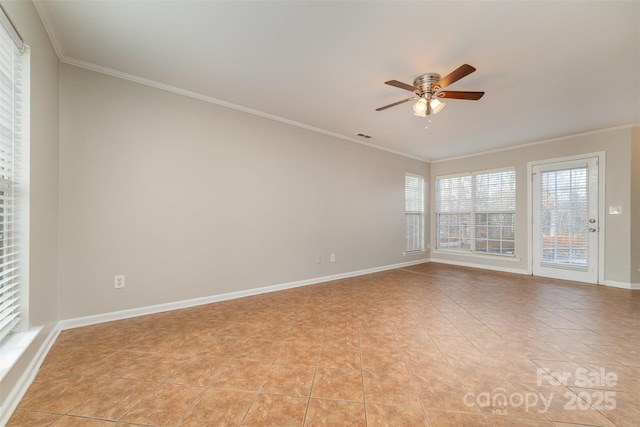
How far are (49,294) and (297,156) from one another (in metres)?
3.08

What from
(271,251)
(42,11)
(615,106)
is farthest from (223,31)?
(615,106)

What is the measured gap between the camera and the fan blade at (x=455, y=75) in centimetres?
197

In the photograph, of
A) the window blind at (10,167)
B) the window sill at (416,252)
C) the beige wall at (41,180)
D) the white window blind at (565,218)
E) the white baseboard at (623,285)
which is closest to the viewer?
the window blind at (10,167)

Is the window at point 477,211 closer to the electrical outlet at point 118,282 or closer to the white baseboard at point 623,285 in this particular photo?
the white baseboard at point 623,285

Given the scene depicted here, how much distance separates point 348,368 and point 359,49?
2571 mm

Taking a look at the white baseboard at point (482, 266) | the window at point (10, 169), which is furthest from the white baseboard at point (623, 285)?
the window at point (10, 169)

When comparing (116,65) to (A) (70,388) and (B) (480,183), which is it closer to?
(A) (70,388)

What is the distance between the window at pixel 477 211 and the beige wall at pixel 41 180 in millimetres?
6605

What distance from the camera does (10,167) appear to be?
1608 mm

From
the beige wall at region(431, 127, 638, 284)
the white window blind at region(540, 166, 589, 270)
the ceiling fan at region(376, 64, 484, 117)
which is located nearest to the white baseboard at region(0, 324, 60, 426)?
the ceiling fan at region(376, 64, 484, 117)

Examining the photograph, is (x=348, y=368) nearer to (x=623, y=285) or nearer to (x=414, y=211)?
(x=414, y=211)

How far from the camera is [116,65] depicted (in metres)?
2.44

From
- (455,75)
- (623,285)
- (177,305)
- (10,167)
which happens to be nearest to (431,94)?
(455,75)

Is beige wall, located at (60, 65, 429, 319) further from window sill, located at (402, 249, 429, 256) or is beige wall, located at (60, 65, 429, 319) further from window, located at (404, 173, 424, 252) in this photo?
window, located at (404, 173, 424, 252)
